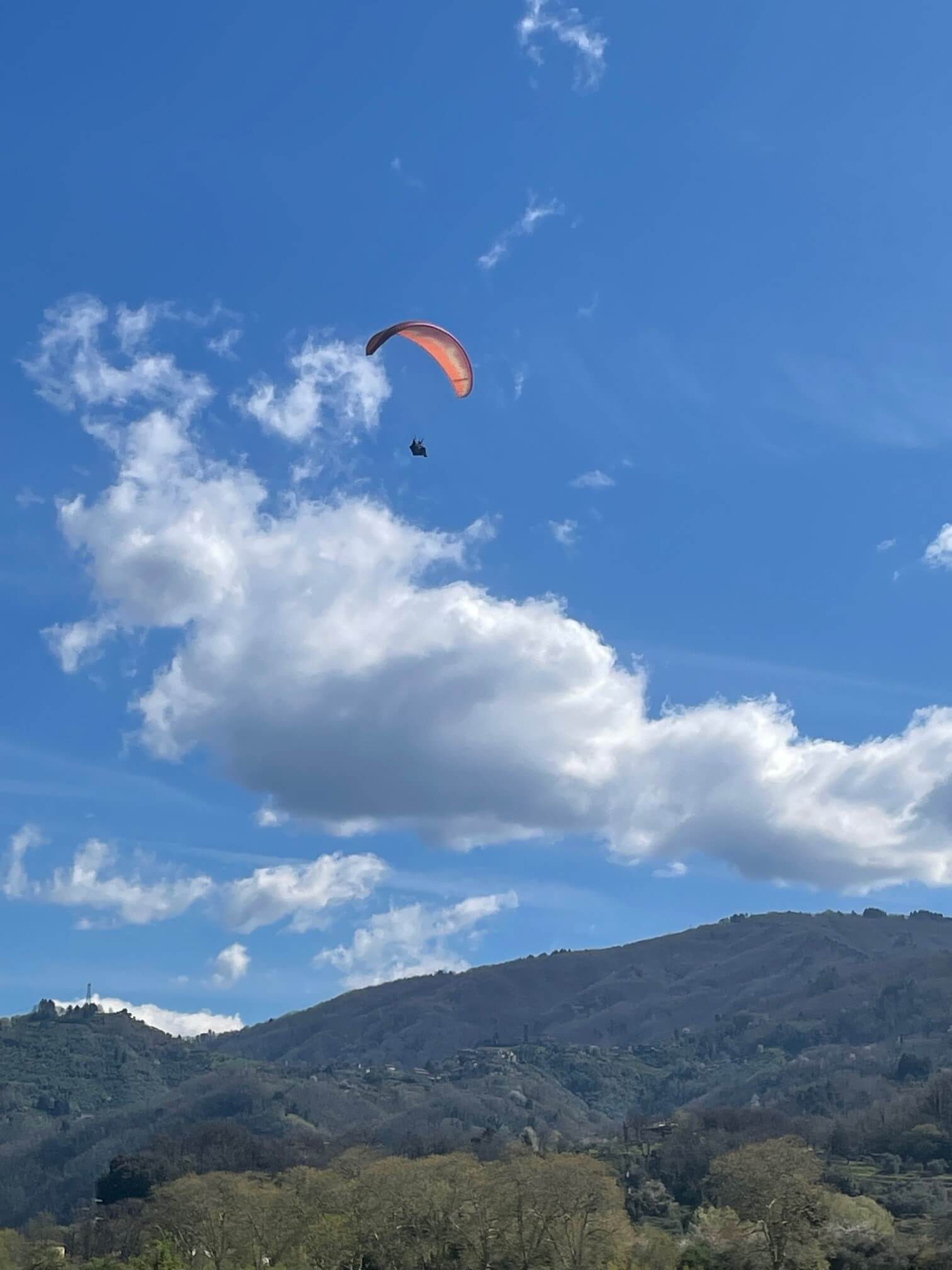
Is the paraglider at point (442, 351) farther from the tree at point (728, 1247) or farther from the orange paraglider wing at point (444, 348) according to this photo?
the tree at point (728, 1247)

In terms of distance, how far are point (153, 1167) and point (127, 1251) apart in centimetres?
6221

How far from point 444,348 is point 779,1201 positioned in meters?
59.1

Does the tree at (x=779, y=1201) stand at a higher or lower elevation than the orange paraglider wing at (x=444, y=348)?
lower

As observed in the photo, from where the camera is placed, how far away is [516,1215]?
89250mm

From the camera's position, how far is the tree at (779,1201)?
88688mm

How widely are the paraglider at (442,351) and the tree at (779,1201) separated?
176 feet

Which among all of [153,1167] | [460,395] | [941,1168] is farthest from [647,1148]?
[460,395]

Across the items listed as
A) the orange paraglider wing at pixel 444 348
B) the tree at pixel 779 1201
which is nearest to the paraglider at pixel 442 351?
the orange paraglider wing at pixel 444 348

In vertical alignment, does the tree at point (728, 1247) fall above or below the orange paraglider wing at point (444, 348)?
below

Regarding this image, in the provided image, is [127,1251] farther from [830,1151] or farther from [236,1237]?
[830,1151]

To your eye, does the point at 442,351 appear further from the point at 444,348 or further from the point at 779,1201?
the point at 779,1201

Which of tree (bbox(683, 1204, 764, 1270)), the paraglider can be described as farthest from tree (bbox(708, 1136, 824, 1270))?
the paraglider

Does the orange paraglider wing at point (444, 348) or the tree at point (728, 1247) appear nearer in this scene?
the orange paraglider wing at point (444, 348)

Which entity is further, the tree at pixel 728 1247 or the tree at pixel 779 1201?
the tree at pixel 728 1247
